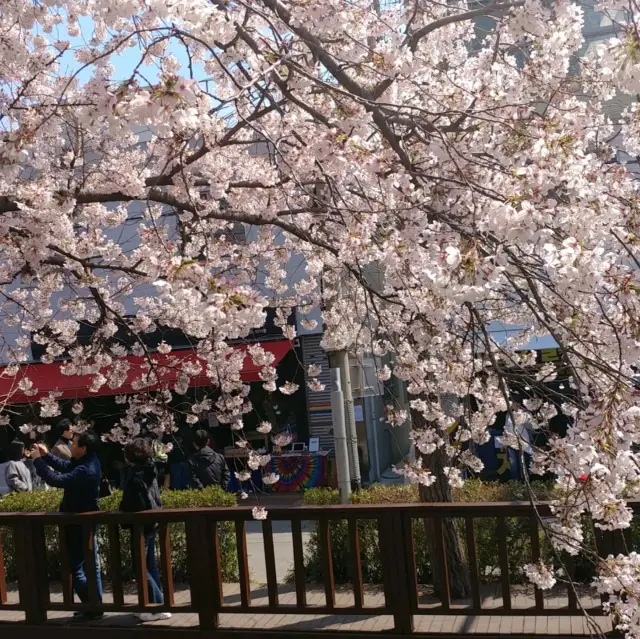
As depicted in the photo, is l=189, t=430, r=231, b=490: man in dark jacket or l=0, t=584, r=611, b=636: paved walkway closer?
l=0, t=584, r=611, b=636: paved walkway

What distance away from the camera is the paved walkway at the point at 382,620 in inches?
195

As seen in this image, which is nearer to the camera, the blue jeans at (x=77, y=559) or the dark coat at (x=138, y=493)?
the blue jeans at (x=77, y=559)

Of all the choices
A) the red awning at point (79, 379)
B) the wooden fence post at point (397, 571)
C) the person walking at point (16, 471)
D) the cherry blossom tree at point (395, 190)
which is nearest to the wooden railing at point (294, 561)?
the wooden fence post at point (397, 571)

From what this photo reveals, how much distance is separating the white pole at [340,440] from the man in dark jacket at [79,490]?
2.45m

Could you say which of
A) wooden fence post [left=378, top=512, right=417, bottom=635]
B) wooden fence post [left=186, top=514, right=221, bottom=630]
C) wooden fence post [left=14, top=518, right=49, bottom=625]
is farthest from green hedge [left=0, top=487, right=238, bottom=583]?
wooden fence post [left=378, top=512, right=417, bottom=635]

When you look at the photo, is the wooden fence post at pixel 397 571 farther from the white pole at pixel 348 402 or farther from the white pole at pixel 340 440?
the white pole at pixel 348 402

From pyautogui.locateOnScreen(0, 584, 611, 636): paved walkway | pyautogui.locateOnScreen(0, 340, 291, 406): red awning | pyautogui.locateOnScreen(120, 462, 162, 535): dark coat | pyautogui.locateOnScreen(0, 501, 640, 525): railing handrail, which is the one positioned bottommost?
pyautogui.locateOnScreen(0, 584, 611, 636): paved walkway

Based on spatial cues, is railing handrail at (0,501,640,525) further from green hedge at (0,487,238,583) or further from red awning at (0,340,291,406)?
red awning at (0,340,291,406)

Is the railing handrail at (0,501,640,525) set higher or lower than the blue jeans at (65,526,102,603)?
higher

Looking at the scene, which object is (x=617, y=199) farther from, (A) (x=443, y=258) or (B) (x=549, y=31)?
(A) (x=443, y=258)

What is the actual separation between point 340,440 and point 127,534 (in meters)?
2.23

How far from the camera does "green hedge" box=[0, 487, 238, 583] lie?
719cm

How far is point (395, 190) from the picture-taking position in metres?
4.29

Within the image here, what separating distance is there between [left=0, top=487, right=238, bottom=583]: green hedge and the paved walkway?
79 centimetres
